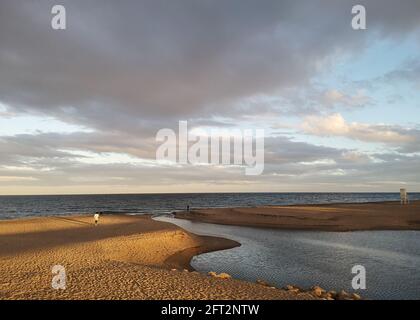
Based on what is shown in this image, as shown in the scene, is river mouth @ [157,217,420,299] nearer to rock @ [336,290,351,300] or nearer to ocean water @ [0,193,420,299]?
ocean water @ [0,193,420,299]

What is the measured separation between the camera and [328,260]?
23.2 m

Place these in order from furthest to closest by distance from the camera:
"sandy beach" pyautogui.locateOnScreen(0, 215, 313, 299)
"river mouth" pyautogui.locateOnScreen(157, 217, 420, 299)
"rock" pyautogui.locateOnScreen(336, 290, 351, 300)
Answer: "river mouth" pyautogui.locateOnScreen(157, 217, 420, 299) → "rock" pyautogui.locateOnScreen(336, 290, 351, 300) → "sandy beach" pyautogui.locateOnScreen(0, 215, 313, 299)

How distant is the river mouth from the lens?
17.7 meters

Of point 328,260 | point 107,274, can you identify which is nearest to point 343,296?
point 328,260

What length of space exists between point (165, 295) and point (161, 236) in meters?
16.9

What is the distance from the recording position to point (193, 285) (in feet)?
45.8

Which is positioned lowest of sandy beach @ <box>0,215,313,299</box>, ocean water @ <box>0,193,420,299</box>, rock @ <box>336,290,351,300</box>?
ocean water @ <box>0,193,420,299</box>

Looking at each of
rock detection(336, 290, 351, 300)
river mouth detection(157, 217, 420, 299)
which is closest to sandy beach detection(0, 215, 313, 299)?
rock detection(336, 290, 351, 300)

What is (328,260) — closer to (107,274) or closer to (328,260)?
(328,260)

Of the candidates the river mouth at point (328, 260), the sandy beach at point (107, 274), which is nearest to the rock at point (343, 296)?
the river mouth at point (328, 260)

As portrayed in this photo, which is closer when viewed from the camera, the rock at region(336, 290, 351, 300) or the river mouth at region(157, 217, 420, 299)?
the rock at region(336, 290, 351, 300)

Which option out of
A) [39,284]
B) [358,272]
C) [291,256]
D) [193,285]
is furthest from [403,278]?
[39,284]
